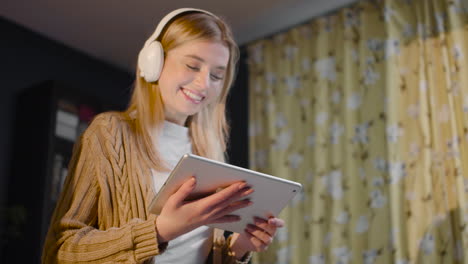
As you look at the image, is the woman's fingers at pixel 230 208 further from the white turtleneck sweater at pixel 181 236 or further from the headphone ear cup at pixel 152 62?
the headphone ear cup at pixel 152 62

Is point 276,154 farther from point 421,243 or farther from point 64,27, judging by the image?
point 64,27

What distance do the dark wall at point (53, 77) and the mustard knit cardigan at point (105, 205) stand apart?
2475mm

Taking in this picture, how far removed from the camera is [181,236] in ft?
4.24

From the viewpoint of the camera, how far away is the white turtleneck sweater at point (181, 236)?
49.9 inches

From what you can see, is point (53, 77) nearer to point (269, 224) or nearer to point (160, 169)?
point (160, 169)

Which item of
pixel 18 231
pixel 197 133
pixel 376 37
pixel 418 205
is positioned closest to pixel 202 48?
pixel 197 133

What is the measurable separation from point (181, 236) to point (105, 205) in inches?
8.5

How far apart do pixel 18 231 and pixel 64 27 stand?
4.70 feet

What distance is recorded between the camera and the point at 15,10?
11.5 feet

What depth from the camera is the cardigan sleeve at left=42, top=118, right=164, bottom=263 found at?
1.06 m

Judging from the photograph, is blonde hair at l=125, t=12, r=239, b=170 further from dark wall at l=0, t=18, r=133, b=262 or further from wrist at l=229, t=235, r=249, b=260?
dark wall at l=0, t=18, r=133, b=262

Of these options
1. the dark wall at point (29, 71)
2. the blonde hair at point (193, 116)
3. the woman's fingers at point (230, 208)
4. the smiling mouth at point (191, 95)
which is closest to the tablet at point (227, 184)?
the woman's fingers at point (230, 208)

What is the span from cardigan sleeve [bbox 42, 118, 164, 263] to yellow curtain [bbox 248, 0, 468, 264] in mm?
2036

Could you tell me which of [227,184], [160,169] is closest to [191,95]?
[160,169]
